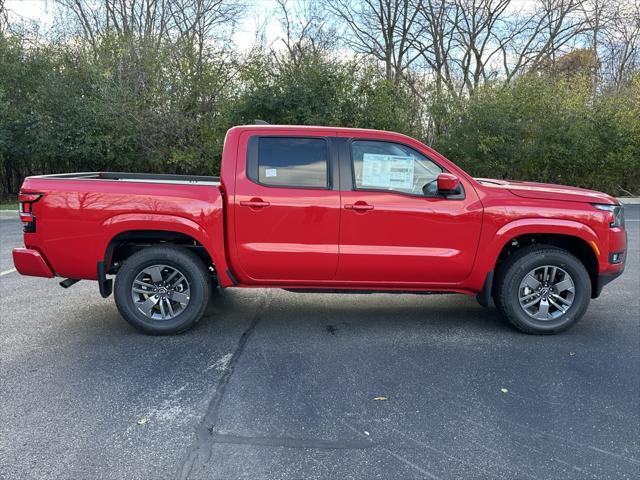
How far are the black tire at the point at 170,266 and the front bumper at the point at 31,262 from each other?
0.67 metres

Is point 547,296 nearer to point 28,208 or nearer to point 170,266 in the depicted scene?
point 170,266

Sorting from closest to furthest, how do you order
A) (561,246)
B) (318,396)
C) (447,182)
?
1. (318,396)
2. (447,182)
3. (561,246)

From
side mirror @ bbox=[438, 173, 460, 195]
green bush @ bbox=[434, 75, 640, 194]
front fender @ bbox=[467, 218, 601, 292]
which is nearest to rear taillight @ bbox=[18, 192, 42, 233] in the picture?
side mirror @ bbox=[438, 173, 460, 195]

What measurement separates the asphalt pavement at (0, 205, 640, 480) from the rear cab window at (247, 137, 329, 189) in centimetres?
144

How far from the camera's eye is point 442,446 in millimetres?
2768

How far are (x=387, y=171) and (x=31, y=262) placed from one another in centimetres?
338

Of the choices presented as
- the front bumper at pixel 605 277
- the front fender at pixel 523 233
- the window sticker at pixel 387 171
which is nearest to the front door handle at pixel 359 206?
the window sticker at pixel 387 171

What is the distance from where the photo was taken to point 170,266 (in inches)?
174

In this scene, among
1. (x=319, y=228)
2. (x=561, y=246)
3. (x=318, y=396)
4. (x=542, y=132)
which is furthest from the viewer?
(x=542, y=132)

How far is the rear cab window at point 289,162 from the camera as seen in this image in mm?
4406

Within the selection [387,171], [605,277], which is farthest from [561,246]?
[387,171]

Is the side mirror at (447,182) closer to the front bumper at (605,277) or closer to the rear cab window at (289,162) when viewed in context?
the rear cab window at (289,162)

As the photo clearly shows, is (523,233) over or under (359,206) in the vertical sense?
under

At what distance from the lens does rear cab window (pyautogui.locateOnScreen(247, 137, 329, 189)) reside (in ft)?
14.5
